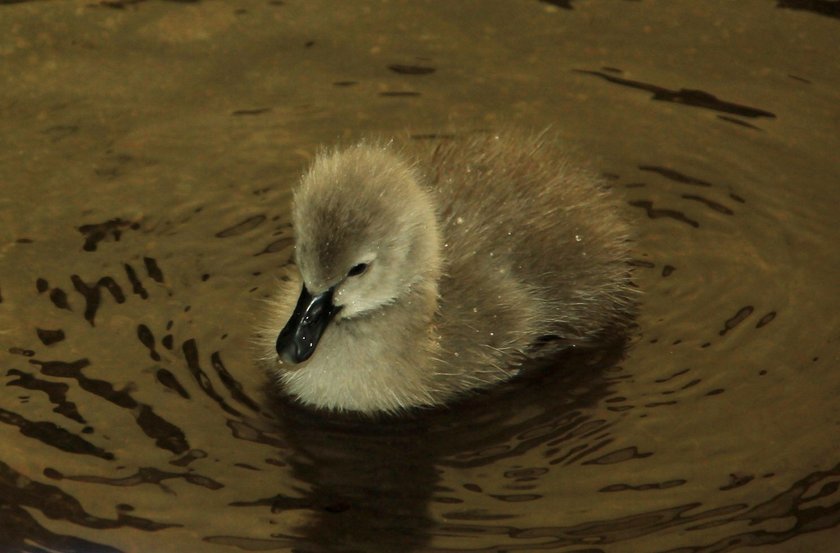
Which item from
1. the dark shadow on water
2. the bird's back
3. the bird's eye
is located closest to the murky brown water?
the dark shadow on water

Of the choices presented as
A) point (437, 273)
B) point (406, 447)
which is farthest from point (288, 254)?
point (406, 447)

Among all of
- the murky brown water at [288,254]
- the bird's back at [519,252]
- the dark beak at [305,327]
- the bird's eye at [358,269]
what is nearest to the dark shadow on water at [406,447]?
the murky brown water at [288,254]

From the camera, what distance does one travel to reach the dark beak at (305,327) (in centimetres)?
358

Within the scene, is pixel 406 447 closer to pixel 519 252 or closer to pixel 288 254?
pixel 519 252

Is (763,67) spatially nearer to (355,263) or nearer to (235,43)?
(235,43)

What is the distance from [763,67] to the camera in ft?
16.7

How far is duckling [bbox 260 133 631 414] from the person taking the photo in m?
3.62

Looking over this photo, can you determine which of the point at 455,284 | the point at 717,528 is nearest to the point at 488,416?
the point at 455,284

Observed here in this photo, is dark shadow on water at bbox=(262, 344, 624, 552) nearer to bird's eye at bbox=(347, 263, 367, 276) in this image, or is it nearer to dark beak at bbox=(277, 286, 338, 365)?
A: dark beak at bbox=(277, 286, 338, 365)

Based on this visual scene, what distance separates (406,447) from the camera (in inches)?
145

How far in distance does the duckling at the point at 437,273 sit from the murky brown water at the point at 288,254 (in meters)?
0.09

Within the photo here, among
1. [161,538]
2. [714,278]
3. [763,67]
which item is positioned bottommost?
[161,538]

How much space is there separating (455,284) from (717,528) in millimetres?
893

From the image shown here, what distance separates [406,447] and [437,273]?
43 cm
